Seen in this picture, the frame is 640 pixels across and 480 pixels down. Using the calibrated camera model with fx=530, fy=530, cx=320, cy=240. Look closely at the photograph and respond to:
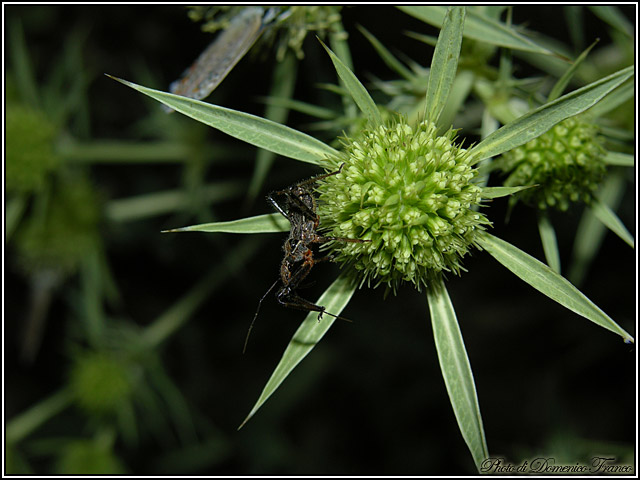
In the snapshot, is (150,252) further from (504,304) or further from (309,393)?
(504,304)

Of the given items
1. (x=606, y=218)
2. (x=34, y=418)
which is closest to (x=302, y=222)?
(x=606, y=218)

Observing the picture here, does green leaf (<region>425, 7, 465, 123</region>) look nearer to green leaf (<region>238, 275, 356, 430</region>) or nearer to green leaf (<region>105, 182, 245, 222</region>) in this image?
green leaf (<region>238, 275, 356, 430</region>)

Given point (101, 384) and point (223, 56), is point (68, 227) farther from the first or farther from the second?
point (223, 56)

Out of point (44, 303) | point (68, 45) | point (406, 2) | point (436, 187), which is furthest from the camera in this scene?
point (44, 303)

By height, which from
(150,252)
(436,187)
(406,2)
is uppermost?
(406,2)

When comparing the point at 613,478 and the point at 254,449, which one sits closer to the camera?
the point at 613,478

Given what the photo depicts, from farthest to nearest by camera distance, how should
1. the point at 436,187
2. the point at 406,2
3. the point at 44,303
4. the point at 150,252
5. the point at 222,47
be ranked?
the point at 150,252
the point at 44,303
the point at 222,47
the point at 406,2
the point at 436,187

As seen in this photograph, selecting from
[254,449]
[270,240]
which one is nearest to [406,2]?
[270,240]
